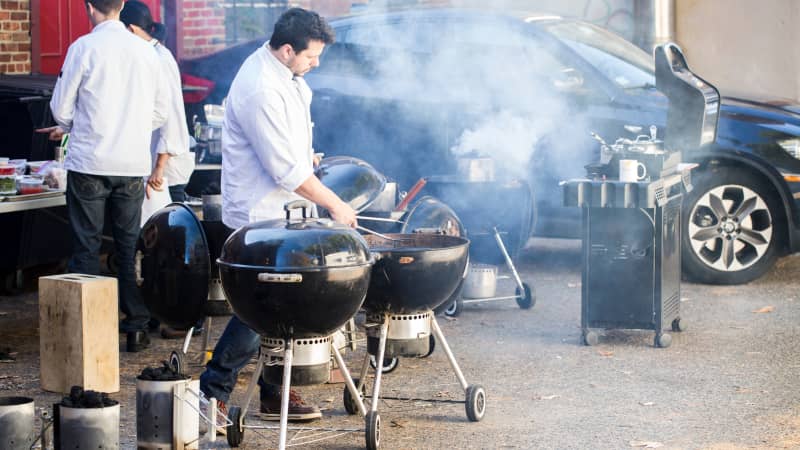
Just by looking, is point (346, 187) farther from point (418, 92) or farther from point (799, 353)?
point (418, 92)

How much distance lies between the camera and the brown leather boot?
584 cm

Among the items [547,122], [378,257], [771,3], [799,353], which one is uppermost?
[771,3]

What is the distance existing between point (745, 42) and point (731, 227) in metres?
5.07

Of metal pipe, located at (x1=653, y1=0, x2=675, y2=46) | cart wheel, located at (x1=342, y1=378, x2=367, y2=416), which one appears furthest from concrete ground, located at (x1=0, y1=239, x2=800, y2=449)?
metal pipe, located at (x1=653, y1=0, x2=675, y2=46)

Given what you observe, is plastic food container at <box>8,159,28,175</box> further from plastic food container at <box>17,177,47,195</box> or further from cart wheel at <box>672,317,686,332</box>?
cart wheel at <box>672,317,686,332</box>

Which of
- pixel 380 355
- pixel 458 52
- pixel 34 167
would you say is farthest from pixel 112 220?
pixel 458 52

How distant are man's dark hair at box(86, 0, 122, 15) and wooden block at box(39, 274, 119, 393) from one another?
1.64 metres

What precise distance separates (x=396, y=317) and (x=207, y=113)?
422 cm

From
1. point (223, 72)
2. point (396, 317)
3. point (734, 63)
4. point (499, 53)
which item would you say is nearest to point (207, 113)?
point (223, 72)

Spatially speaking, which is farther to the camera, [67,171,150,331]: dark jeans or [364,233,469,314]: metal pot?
[67,171,150,331]: dark jeans

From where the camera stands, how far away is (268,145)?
17.5ft

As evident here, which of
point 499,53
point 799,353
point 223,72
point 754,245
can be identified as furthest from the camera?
point 223,72

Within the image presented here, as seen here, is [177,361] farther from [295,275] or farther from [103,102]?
[295,275]

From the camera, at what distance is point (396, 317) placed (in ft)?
18.5
